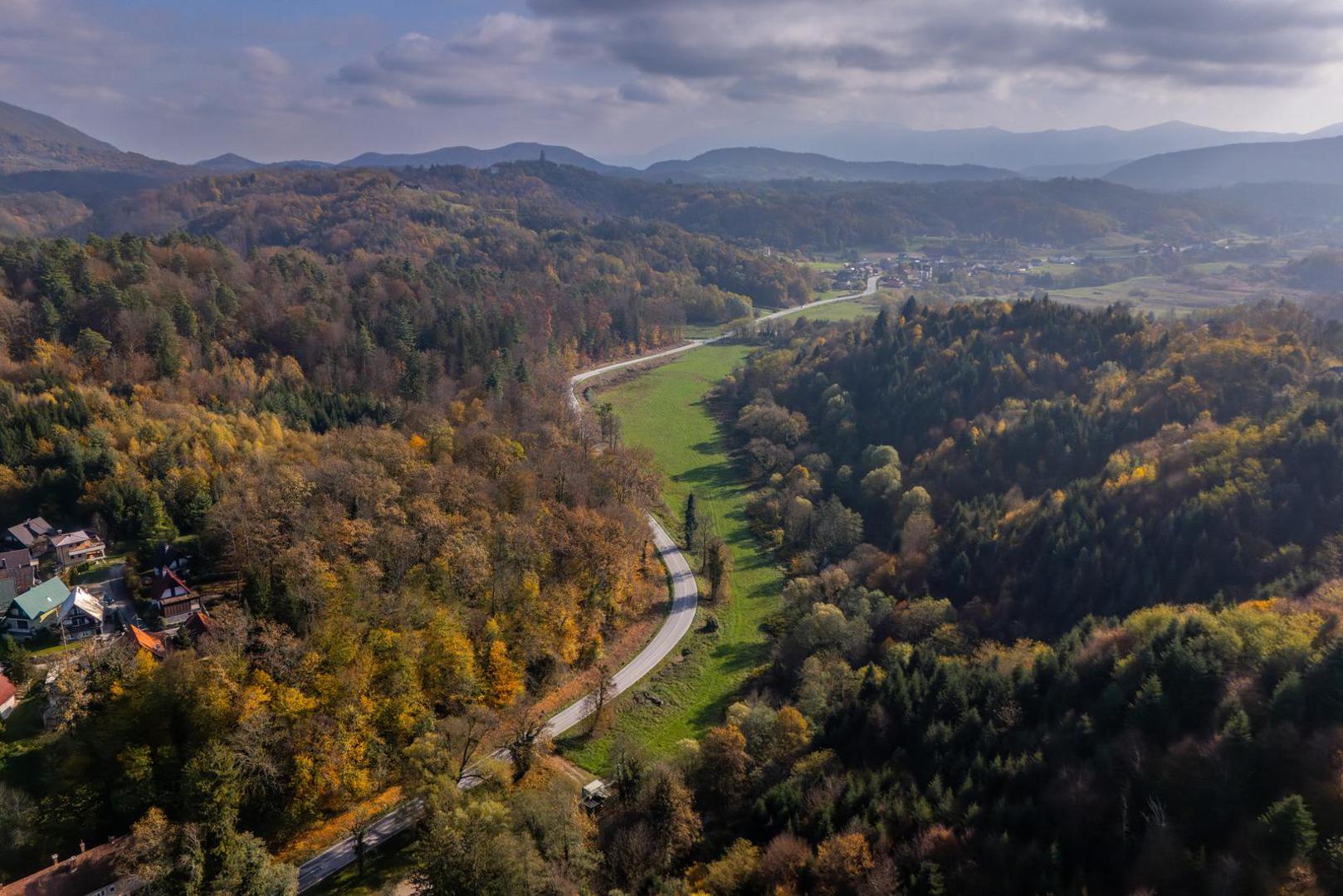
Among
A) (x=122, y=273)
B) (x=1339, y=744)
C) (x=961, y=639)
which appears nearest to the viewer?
(x=1339, y=744)

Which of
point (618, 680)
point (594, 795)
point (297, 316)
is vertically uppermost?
point (297, 316)

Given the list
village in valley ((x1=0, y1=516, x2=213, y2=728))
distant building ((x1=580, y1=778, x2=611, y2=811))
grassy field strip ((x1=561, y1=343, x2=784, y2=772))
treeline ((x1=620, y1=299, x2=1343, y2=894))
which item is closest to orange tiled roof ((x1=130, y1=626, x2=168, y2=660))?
village in valley ((x1=0, y1=516, x2=213, y2=728))

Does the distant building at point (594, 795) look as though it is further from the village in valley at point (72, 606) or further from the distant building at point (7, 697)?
the distant building at point (7, 697)

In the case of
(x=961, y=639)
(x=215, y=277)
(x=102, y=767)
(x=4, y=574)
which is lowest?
(x=961, y=639)

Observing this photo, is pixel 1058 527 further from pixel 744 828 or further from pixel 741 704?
pixel 744 828

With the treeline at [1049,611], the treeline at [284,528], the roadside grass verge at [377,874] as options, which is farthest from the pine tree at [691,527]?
the roadside grass verge at [377,874]

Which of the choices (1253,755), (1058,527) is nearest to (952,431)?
(1058,527)

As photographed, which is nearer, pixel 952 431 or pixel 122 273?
pixel 122 273

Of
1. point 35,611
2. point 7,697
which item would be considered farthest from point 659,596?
point 35,611

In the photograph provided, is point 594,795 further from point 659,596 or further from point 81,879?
point 659,596
